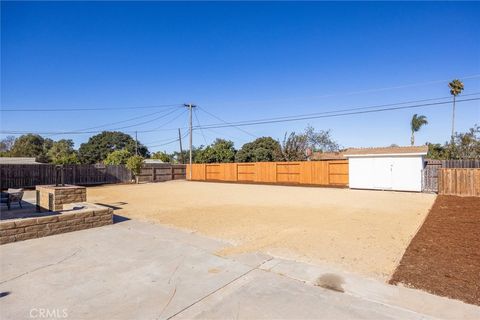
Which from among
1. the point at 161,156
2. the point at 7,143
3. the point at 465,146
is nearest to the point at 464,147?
the point at 465,146

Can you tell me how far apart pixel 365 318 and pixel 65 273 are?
13.0 ft

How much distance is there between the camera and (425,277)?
4.08 m

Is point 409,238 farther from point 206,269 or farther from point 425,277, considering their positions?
point 206,269

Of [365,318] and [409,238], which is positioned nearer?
[365,318]

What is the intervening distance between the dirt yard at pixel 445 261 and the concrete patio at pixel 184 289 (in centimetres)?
35

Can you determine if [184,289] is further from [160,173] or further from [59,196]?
[160,173]

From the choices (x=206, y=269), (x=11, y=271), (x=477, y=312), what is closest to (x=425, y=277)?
(x=477, y=312)

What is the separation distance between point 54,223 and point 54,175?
703 inches

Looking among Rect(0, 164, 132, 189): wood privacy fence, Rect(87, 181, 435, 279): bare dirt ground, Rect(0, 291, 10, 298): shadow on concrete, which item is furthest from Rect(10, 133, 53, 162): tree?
Rect(0, 291, 10, 298): shadow on concrete

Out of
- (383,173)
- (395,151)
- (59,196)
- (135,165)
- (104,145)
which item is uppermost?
(104,145)

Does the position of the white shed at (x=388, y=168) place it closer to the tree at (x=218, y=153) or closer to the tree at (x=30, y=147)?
the tree at (x=218, y=153)

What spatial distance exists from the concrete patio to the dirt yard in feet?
1.15

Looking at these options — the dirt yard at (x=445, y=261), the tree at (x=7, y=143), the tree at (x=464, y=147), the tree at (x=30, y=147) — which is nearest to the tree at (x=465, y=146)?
the tree at (x=464, y=147)

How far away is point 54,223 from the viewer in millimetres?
6281
